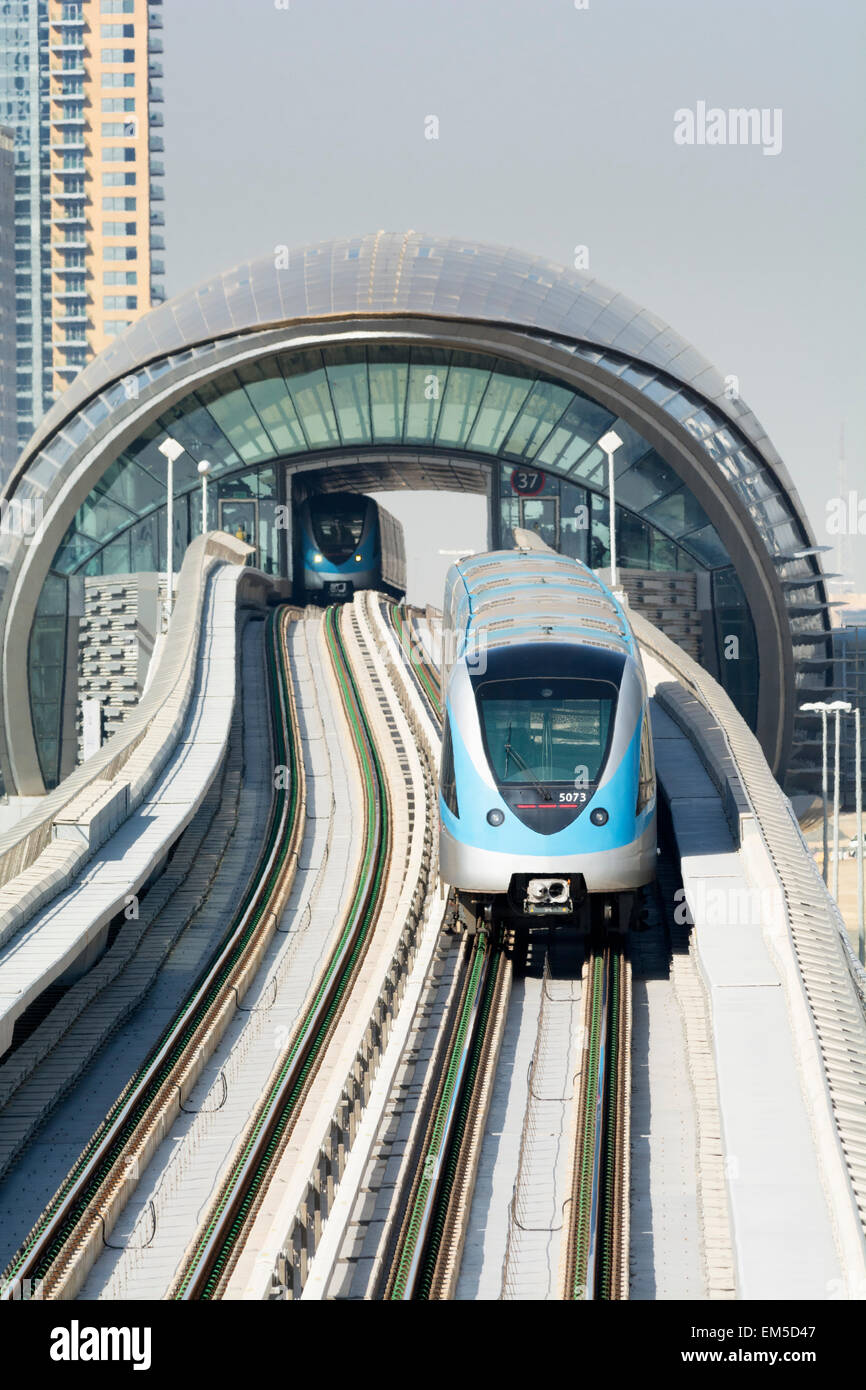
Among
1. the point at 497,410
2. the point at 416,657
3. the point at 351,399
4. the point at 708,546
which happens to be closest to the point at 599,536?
the point at 708,546

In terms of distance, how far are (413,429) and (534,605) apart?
3573cm

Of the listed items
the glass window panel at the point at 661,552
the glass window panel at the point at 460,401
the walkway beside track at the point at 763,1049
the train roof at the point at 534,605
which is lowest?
the walkway beside track at the point at 763,1049

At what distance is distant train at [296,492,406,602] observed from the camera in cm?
5378

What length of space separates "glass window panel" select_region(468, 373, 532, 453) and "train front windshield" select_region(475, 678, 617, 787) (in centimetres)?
3519

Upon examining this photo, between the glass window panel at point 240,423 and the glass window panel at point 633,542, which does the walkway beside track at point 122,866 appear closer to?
the glass window panel at point 240,423

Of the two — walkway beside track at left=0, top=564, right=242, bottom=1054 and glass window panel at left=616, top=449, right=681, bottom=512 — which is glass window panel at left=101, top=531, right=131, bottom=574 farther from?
walkway beside track at left=0, top=564, right=242, bottom=1054

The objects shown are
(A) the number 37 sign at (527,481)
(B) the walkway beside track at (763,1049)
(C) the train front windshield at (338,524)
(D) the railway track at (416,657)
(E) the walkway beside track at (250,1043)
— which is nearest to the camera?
(B) the walkway beside track at (763,1049)

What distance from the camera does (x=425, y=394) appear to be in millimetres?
56062

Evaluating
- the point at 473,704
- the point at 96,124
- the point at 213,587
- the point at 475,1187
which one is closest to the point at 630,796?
the point at 473,704

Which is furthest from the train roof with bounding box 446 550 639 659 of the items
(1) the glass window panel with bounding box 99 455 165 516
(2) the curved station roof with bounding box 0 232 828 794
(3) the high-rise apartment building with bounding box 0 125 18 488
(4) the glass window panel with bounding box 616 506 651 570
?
(3) the high-rise apartment building with bounding box 0 125 18 488

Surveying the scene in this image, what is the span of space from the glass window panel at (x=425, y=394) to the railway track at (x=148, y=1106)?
29522mm

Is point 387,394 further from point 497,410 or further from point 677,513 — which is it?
point 677,513

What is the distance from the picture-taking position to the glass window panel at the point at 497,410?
54.4m

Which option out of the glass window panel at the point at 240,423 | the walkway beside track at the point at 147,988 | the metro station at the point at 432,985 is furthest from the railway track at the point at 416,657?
the glass window panel at the point at 240,423
